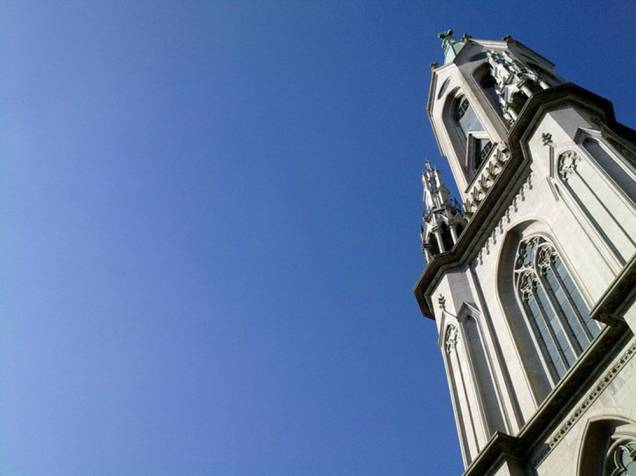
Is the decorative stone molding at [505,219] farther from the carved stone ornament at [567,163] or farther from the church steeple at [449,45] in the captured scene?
the church steeple at [449,45]

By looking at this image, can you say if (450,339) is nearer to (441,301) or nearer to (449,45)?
(441,301)

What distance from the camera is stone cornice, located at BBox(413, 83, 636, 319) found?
19625 mm

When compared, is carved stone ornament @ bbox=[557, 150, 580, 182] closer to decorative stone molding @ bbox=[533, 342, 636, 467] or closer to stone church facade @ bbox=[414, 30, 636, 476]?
stone church facade @ bbox=[414, 30, 636, 476]

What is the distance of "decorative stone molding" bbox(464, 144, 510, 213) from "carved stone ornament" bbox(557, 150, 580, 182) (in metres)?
6.14

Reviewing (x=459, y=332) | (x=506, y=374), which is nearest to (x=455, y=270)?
(x=459, y=332)

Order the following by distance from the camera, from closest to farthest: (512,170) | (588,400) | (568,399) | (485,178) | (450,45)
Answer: (588,400), (568,399), (512,170), (485,178), (450,45)

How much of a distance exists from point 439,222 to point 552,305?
27.5ft

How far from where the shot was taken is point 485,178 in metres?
25.7

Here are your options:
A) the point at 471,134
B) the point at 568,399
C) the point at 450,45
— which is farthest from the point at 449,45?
the point at 568,399

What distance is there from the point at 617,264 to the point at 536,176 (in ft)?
19.7

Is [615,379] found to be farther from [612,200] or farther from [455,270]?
[455,270]

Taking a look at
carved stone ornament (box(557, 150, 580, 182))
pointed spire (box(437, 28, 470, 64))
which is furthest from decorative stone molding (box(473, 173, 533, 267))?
pointed spire (box(437, 28, 470, 64))

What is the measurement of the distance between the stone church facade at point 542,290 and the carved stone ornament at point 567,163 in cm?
4

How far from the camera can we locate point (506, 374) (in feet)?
59.0
